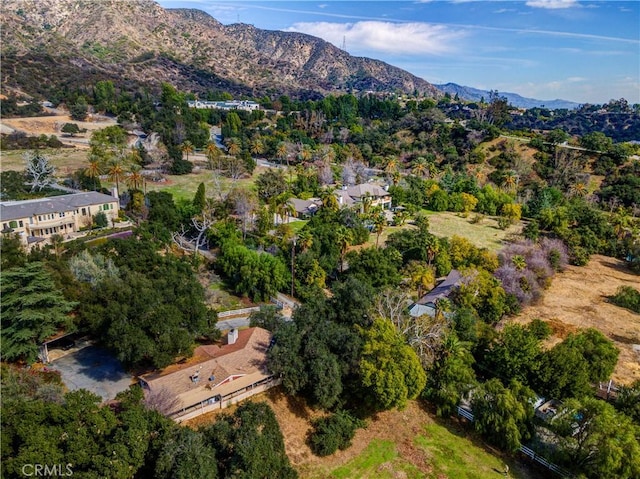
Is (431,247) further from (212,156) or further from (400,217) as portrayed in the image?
(212,156)

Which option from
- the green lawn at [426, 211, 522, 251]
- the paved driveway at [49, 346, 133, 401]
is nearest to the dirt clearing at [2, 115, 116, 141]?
the green lawn at [426, 211, 522, 251]

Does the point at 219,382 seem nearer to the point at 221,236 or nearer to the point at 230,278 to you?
the point at 230,278

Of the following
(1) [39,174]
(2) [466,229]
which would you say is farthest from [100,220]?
(2) [466,229]

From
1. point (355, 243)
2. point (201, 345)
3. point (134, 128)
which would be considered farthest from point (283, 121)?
point (201, 345)

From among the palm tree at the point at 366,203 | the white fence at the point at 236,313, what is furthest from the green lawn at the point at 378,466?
the palm tree at the point at 366,203

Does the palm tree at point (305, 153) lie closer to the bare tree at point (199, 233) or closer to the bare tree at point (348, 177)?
the bare tree at point (348, 177)
